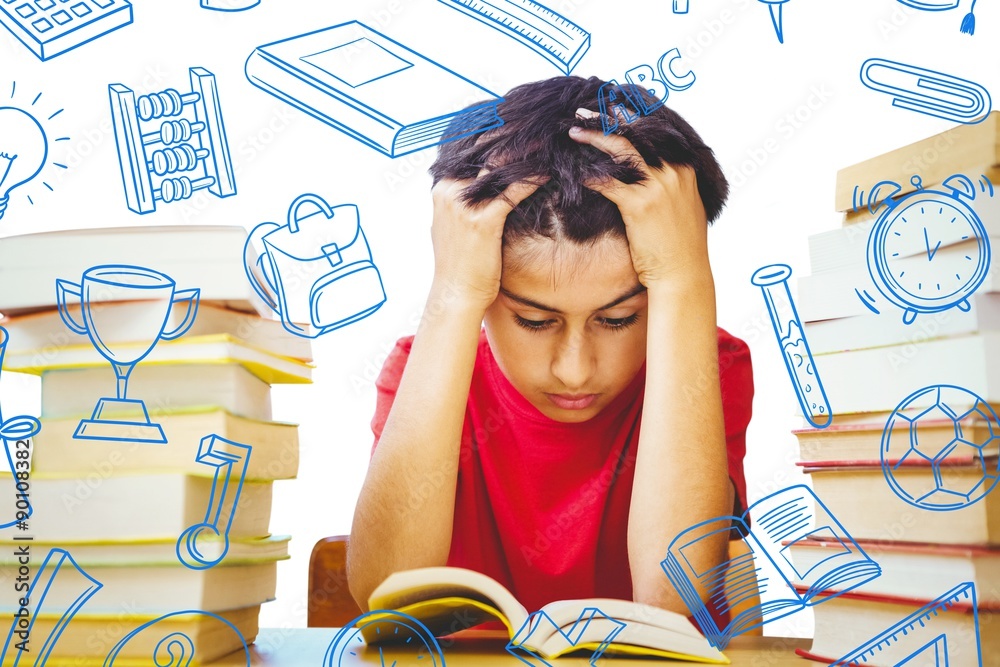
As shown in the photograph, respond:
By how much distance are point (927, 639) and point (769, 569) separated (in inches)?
7.5

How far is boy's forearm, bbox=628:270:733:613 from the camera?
823 millimetres

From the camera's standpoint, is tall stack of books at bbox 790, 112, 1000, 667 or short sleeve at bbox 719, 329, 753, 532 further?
short sleeve at bbox 719, 329, 753, 532

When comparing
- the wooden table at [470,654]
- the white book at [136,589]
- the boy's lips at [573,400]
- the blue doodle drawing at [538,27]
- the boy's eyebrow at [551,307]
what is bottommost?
the wooden table at [470,654]

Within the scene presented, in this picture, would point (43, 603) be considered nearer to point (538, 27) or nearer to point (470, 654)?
point (470, 654)

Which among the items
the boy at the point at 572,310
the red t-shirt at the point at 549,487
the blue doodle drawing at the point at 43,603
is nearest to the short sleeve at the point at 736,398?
the red t-shirt at the point at 549,487

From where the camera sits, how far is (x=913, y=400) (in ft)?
1.94

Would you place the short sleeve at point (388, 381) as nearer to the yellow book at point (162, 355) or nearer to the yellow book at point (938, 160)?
the yellow book at point (162, 355)

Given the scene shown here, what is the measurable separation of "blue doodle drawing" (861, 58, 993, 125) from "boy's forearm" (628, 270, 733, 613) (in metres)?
0.23

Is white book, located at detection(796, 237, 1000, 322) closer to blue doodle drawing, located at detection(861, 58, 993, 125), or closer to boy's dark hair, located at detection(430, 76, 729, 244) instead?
blue doodle drawing, located at detection(861, 58, 993, 125)

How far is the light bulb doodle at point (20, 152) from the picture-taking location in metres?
0.70

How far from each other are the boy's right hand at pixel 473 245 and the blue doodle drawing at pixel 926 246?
1.06 feet

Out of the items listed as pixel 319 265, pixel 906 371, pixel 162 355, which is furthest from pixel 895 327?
pixel 162 355

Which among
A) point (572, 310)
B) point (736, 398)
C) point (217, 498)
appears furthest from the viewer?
point (736, 398)

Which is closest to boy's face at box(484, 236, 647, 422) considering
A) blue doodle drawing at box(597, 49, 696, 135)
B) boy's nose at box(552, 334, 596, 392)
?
boy's nose at box(552, 334, 596, 392)
